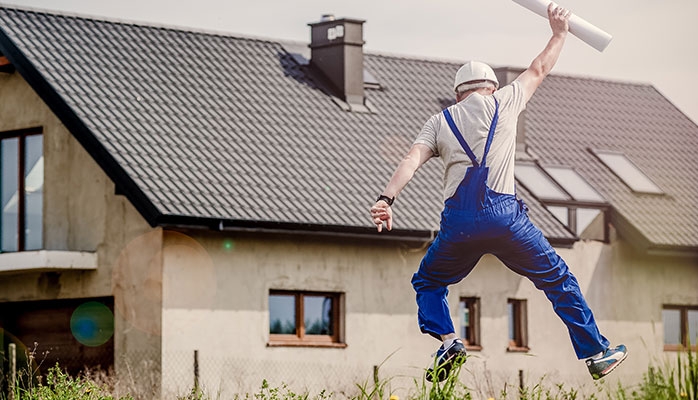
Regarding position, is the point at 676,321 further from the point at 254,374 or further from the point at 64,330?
the point at 64,330

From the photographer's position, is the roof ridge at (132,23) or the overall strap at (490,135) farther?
the roof ridge at (132,23)

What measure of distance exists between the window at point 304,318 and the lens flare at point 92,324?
229 centimetres

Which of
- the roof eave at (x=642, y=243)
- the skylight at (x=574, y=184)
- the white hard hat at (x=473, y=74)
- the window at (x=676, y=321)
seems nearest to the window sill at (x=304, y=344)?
the skylight at (x=574, y=184)

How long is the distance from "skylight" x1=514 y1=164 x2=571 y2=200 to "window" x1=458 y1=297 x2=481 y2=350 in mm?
2456

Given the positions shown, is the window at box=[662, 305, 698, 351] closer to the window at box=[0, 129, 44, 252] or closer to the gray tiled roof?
the gray tiled roof

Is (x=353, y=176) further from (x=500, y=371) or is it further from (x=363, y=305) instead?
(x=500, y=371)

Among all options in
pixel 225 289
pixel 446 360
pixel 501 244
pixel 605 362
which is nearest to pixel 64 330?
pixel 225 289

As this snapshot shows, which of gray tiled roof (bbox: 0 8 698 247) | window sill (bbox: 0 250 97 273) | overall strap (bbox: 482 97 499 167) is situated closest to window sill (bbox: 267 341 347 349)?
gray tiled roof (bbox: 0 8 698 247)

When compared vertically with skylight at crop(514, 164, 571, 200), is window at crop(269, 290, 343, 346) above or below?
below

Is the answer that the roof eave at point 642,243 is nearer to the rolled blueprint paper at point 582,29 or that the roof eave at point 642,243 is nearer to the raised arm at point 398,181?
the rolled blueprint paper at point 582,29

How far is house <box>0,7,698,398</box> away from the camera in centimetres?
2177

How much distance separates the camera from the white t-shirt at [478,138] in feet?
30.3

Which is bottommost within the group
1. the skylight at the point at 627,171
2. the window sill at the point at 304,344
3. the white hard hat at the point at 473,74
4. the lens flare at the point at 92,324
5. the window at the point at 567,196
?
the window sill at the point at 304,344

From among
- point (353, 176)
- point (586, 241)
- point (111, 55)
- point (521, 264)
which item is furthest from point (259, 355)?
point (521, 264)
